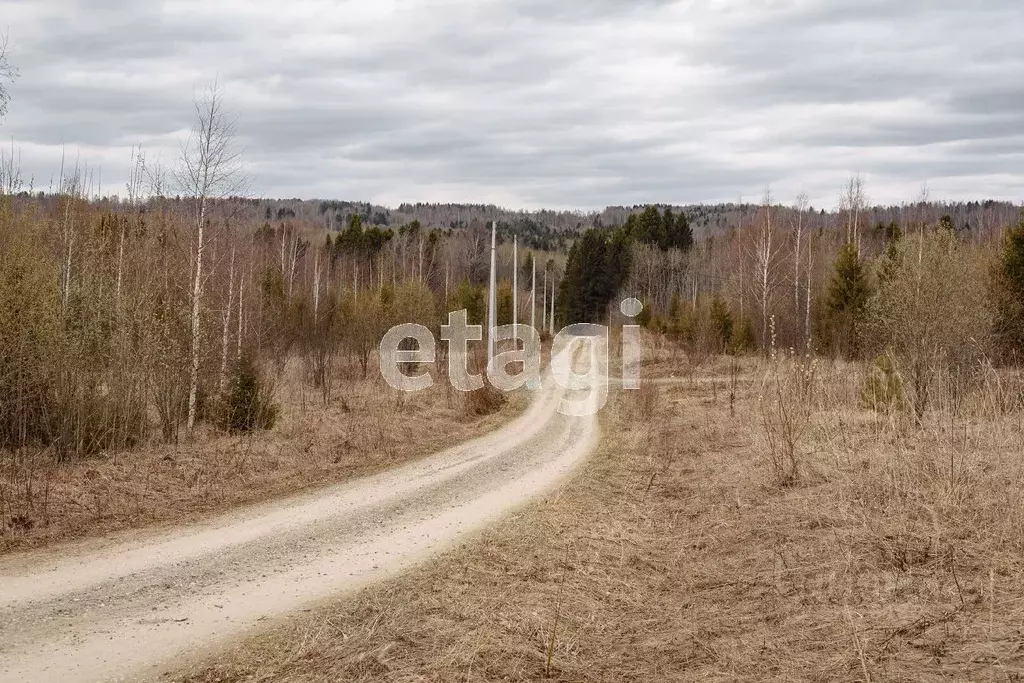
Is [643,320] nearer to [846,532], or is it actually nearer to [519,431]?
[519,431]

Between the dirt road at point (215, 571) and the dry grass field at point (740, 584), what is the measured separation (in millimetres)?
493

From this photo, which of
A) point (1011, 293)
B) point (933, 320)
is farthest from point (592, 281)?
point (933, 320)

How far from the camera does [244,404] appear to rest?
14.7 meters

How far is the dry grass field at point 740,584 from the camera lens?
16.3 feet

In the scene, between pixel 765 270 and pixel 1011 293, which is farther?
pixel 765 270

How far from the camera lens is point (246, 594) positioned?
6.74 meters

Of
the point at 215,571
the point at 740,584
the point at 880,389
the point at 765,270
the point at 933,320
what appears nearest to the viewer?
the point at 740,584

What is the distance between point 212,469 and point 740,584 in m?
7.92

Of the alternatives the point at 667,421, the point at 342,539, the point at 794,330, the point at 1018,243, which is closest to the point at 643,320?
the point at 794,330

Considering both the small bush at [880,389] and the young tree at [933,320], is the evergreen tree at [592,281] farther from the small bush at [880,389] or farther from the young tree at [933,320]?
the small bush at [880,389]

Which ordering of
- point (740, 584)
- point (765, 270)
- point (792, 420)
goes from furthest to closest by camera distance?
point (765, 270) < point (792, 420) < point (740, 584)

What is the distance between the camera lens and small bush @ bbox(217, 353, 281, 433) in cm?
1463

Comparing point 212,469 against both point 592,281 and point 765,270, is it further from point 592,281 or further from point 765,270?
point 592,281

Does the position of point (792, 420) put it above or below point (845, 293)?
below
